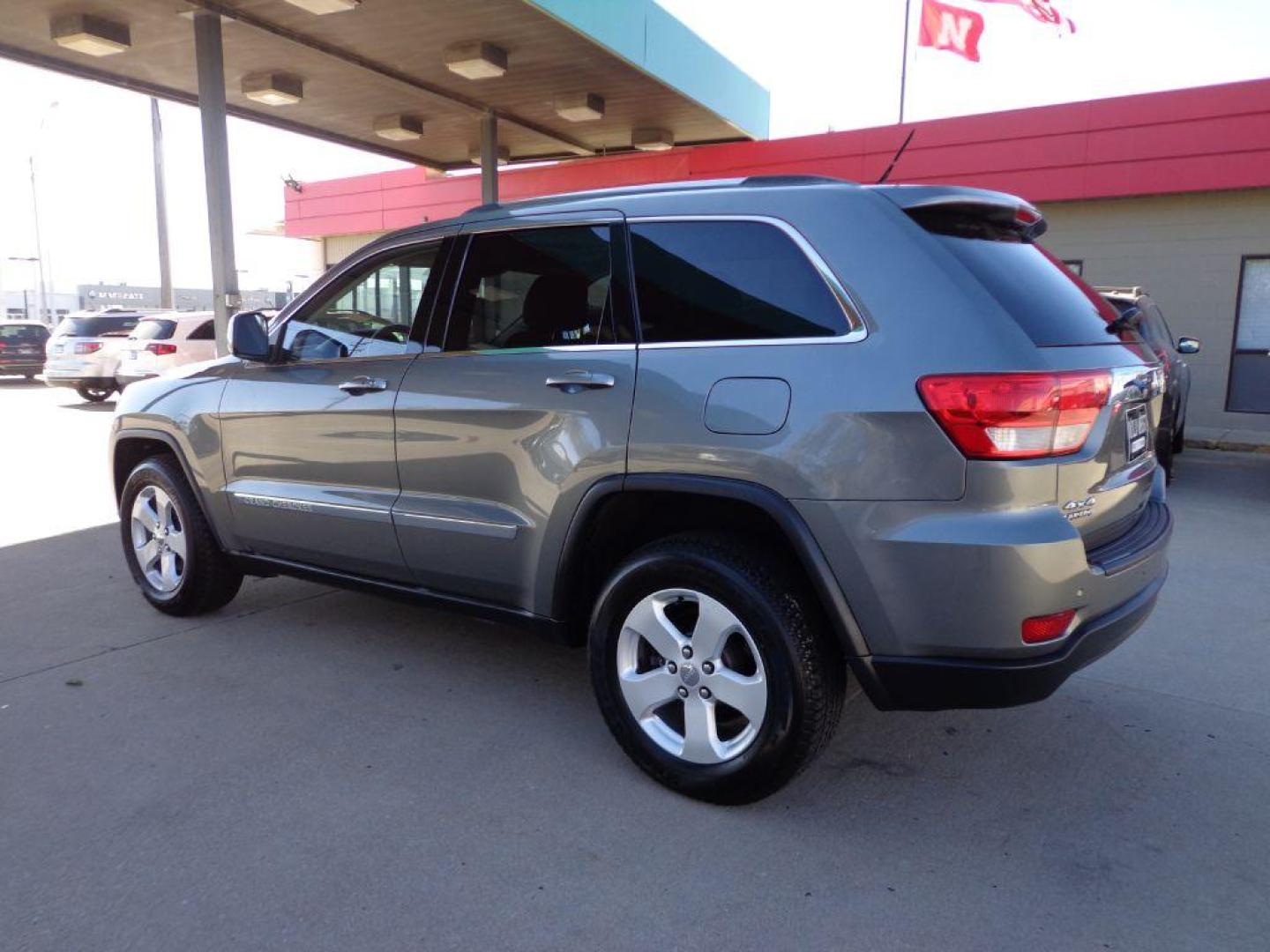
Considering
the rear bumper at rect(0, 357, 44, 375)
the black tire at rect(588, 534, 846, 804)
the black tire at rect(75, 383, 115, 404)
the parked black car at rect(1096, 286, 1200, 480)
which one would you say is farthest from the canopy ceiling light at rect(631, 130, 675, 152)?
the rear bumper at rect(0, 357, 44, 375)

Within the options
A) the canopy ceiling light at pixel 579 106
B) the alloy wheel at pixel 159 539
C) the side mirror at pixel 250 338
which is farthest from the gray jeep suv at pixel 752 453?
the canopy ceiling light at pixel 579 106

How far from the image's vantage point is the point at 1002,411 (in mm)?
2521

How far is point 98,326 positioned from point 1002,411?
1879 centimetres

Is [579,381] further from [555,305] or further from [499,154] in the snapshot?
[499,154]

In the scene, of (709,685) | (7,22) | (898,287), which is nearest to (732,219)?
(898,287)

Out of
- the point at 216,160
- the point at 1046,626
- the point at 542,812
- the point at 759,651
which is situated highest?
the point at 216,160

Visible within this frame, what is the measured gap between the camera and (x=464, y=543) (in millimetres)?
A: 3600

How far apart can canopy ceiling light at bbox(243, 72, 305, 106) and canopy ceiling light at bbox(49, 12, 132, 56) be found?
6.98ft

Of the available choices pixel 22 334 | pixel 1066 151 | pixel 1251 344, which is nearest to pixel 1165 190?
pixel 1066 151

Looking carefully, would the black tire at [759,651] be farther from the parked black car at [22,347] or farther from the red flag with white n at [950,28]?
the parked black car at [22,347]

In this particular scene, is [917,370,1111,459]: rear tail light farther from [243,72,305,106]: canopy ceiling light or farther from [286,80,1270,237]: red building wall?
[243,72,305,106]: canopy ceiling light

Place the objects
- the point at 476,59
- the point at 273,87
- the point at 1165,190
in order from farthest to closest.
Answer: the point at 273,87 < the point at 1165,190 < the point at 476,59

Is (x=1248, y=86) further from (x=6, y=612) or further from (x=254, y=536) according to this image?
(x=6, y=612)

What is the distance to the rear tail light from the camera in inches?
99.3
